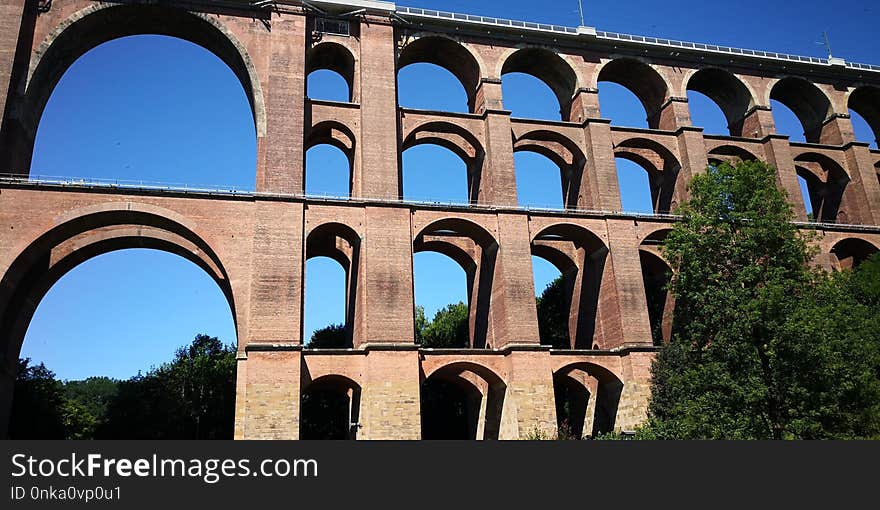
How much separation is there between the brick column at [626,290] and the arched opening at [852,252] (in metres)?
12.7

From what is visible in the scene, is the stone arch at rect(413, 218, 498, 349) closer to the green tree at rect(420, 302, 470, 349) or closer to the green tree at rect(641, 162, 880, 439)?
the green tree at rect(641, 162, 880, 439)

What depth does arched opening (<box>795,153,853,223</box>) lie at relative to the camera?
3875cm

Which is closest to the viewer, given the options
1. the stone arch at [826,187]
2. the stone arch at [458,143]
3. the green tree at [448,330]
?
the stone arch at [458,143]

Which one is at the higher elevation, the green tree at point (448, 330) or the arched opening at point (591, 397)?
the green tree at point (448, 330)

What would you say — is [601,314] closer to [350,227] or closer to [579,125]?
[579,125]

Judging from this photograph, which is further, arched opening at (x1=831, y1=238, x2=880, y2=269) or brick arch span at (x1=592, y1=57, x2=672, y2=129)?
brick arch span at (x1=592, y1=57, x2=672, y2=129)

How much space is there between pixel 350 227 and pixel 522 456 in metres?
18.1

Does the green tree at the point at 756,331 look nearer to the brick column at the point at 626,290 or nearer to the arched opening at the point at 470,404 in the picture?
the brick column at the point at 626,290

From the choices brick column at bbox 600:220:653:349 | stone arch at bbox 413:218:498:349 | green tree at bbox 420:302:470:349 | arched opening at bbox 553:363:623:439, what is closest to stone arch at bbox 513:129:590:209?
brick column at bbox 600:220:653:349

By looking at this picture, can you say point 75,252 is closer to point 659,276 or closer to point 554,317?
point 554,317

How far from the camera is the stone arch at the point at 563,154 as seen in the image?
111 feet

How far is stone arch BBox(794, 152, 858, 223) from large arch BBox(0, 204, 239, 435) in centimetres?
3323

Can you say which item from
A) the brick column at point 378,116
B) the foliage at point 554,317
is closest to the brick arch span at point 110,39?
the brick column at point 378,116

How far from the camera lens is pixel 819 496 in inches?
435
